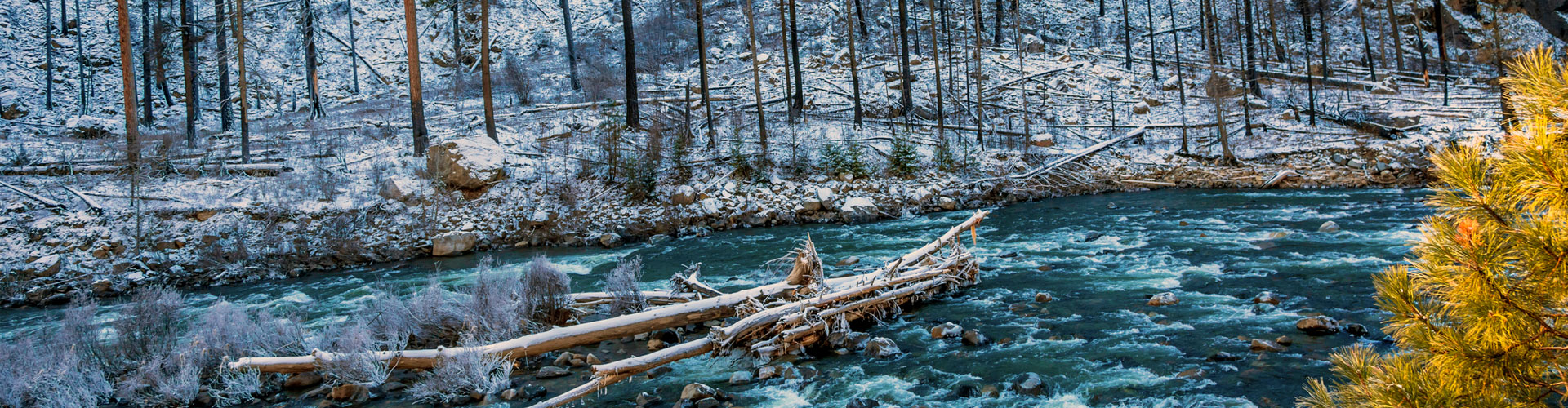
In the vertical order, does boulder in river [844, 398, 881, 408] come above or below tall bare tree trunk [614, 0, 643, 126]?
below

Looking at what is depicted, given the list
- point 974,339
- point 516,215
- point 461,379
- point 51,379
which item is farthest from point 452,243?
point 974,339

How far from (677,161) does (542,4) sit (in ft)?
94.6

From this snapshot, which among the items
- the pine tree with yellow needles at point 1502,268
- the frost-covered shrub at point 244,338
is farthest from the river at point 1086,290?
the pine tree with yellow needles at point 1502,268

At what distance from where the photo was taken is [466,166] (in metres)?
17.7

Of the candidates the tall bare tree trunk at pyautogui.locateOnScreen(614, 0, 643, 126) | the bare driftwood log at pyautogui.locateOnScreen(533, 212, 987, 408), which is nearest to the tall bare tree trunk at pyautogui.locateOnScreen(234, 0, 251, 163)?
the tall bare tree trunk at pyautogui.locateOnScreen(614, 0, 643, 126)

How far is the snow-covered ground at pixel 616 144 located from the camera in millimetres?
14742

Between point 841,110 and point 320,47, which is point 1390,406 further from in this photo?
point 320,47

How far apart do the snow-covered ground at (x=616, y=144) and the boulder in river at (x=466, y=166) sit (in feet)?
0.99

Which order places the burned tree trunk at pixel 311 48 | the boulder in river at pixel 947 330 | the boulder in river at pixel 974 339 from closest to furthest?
the boulder in river at pixel 974 339, the boulder in river at pixel 947 330, the burned tree trunk at pixel 311 48

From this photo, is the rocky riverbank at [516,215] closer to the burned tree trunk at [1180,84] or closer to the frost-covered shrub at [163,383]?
the burned tree trunk at [1180,84]

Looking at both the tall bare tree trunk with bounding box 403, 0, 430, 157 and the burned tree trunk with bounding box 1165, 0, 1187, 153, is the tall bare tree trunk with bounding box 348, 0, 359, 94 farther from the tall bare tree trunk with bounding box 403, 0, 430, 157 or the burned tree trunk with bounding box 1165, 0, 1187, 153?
the burned tree trunk with bounding box 1165, 0, 1187, 153

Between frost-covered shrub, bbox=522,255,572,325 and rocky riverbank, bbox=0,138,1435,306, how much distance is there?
278 inches

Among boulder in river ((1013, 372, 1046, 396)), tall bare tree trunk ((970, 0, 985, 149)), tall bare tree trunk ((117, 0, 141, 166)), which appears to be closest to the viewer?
boulder in river ((1013, 372, 1046, 396))

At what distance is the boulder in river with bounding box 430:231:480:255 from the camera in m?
15.3
